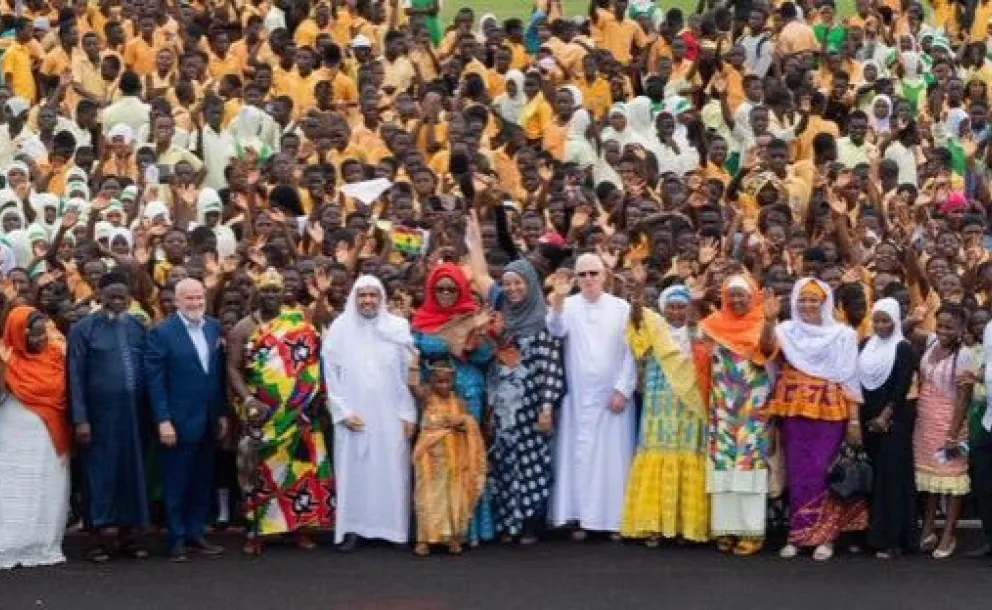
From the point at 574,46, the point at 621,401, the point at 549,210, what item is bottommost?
the point at 621,401

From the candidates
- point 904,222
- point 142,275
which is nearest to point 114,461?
point 142,275

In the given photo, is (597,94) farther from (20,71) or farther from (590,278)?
(590,278)

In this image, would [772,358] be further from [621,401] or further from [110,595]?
[110,595]

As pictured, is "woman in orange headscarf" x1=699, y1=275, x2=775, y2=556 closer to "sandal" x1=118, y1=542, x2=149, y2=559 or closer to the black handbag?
the black handbag

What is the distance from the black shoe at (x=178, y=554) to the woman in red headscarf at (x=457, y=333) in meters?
1.61

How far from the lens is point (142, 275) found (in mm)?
15094

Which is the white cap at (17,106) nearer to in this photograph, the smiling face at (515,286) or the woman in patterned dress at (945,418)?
the smiling face at (515,286)

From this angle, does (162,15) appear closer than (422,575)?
No

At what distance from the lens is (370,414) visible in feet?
46.2

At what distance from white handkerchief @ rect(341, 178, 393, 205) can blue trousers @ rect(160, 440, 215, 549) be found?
356 cm

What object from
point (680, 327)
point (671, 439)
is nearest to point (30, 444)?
point (671, 439)

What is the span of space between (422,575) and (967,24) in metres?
14.0

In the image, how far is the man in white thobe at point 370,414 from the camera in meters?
14.0

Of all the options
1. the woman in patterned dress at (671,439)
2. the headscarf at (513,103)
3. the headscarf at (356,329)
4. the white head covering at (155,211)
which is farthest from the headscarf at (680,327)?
the headscarf at (513,103)
